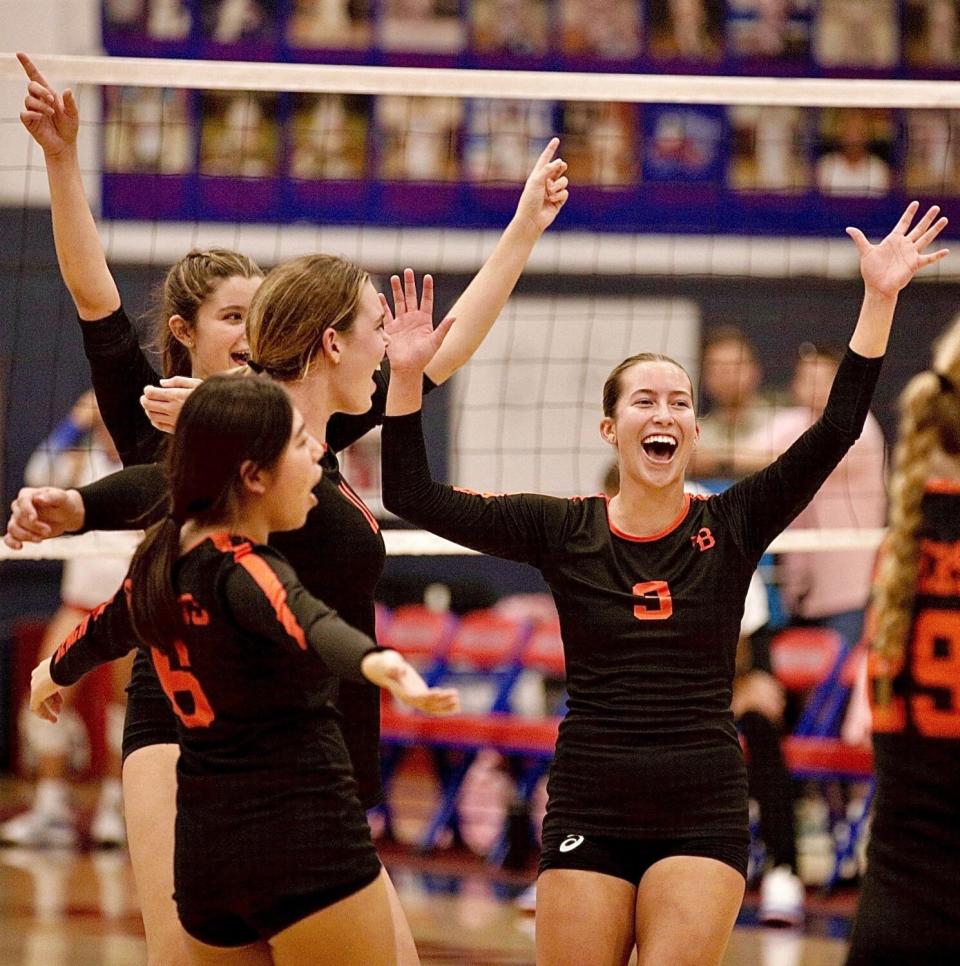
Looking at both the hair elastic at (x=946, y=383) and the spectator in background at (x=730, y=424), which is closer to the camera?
the hair elastic at (x=946, y=383)

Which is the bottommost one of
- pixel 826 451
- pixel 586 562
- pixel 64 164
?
pixel 586 562

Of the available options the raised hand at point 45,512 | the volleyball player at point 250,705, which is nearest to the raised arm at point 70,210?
the raised hand at point 45,512

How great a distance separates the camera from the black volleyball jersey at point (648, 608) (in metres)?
3.56

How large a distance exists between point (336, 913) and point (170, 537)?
27.4 inches

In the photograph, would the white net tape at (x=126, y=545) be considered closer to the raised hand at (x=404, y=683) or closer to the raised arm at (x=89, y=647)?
the raised arm at (x=89, y=647)

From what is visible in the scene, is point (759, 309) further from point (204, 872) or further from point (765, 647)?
point (204, 872)

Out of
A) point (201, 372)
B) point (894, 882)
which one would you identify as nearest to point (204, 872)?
point (894, 882)

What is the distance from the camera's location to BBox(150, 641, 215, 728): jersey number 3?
283 cm

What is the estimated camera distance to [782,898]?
6.66 meters

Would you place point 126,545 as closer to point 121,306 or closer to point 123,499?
point 121,306

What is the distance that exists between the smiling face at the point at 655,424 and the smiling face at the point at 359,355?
0.61m

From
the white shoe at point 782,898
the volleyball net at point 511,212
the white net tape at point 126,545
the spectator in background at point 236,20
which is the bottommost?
the white shoe at point 782,898

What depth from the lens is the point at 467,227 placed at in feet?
34.7

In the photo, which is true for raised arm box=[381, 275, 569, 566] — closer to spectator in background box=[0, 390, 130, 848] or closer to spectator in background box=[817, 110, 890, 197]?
spectator in background box=[0, 390, 130, 848]
